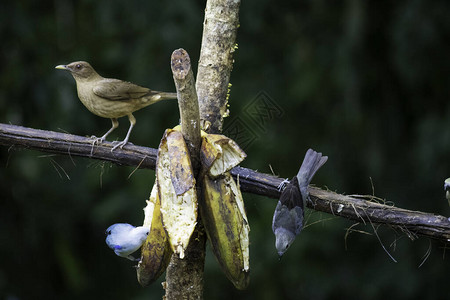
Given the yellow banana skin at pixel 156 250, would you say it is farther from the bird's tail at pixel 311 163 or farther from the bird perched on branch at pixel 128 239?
the bird's tail at pixel 311 163

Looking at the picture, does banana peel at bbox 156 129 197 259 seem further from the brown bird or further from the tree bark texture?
the brown bird

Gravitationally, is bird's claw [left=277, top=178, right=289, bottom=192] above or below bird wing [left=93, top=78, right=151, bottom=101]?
below

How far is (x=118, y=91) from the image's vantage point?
317cm

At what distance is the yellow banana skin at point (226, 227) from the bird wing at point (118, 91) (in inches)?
49.6

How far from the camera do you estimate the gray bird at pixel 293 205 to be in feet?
7.89

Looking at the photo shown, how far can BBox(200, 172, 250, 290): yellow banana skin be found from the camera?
2.04 metres

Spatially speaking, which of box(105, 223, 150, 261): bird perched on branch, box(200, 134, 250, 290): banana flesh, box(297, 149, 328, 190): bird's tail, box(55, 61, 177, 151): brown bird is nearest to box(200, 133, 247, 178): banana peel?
box(200, 134, 250, 290): banana flesh

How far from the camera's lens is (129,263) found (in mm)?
5414

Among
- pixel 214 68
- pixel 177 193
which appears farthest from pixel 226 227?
pixel 214 68

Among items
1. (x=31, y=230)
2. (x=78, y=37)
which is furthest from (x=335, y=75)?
(x=31, y=230)

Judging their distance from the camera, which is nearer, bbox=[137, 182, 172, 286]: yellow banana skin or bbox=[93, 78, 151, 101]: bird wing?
bbox=[137, 182, 172, 286]: yellow banana skin

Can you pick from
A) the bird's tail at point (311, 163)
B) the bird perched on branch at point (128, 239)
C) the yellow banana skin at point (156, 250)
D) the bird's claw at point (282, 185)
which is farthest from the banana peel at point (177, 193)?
the bird's tail at point (311, 163)

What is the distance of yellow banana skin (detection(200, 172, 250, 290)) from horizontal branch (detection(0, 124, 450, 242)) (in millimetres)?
183

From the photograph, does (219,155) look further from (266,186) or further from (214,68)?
(214,68)
